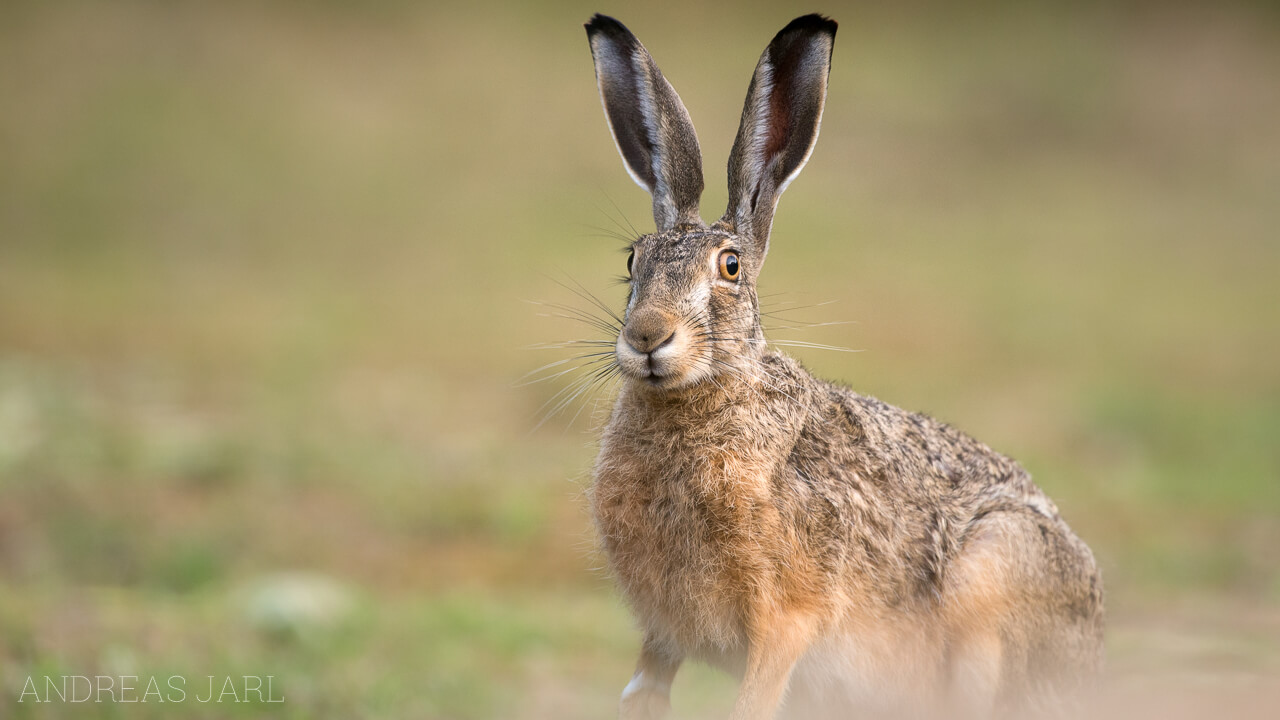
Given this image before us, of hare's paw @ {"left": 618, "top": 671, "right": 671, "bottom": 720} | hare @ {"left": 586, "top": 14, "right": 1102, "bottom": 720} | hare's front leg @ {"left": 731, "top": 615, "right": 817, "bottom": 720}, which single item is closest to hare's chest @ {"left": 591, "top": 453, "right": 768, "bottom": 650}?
hare @ {"left": 586, "top": 14, "right": 1102, "bottom": 720}

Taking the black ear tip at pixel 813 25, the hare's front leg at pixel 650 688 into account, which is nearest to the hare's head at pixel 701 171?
the black ear tip at pixel 813 25

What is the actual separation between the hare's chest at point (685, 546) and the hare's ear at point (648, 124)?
3.24 ft

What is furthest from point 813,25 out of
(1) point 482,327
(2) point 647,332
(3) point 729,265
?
(1) point 482,327

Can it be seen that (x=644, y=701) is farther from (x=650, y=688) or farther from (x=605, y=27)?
(x=605, y=27)

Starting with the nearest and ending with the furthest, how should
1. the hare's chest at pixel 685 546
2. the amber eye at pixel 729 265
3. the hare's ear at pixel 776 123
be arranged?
1. the hare's chest at pixel 685 546
2. the amber eye at pixel 729 265
3. the hare's ear at pixel 776 123

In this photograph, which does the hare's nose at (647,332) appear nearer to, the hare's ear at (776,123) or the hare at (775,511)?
the hare at (775,511)

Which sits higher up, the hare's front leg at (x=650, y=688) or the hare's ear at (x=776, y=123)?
the hare's ear at (x=776, y=123)

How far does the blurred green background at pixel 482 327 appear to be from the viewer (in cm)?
731

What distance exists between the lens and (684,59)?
21266 mm

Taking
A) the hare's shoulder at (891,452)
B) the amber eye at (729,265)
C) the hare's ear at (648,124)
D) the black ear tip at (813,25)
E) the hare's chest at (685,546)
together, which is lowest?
the hare's chest at (685,546)

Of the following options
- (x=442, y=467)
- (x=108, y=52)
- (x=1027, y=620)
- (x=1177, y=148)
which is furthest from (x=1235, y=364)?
(x=108, y=52)

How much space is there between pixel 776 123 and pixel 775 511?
1418 millimetres

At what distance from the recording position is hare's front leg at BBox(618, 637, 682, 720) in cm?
446

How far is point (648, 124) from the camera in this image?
4.68 metres
